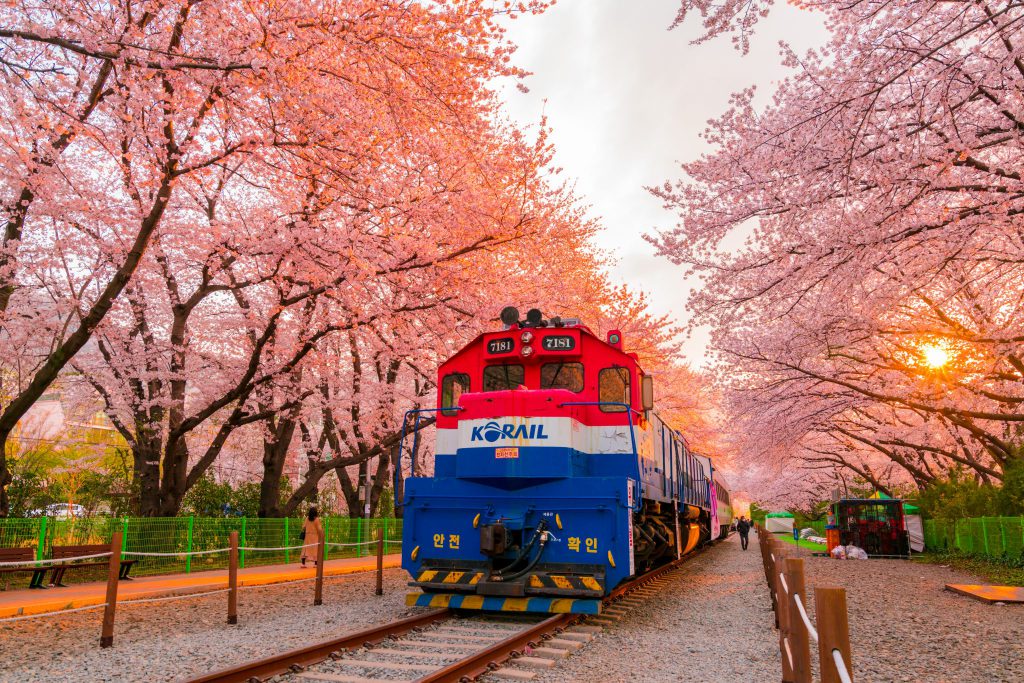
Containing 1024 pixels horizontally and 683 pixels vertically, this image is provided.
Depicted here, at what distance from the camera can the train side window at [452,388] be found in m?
9.40

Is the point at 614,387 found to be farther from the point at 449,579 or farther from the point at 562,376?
the point at 449,579

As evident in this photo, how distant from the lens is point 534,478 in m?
8.03

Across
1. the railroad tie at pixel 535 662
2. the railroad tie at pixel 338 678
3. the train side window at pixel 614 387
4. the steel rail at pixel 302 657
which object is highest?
the train side window at pixel 614 387

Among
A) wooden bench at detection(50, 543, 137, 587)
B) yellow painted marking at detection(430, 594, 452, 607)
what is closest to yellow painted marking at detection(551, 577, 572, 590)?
yellow painted marking at detection(430, 594, 452, 607)

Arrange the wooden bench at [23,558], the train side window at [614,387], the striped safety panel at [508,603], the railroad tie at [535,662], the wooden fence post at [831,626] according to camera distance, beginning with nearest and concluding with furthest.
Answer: the wooden fence post at [831,626]
the railroad tie at [535,662]
the striped safety panel at [508,603]
the train side window at [614,387]
the wooden bench at [23,558]

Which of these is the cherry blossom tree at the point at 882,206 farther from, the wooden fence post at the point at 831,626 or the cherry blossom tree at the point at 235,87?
the wooden fence post at the point at 831,626

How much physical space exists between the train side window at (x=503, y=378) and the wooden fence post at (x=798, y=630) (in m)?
5.43

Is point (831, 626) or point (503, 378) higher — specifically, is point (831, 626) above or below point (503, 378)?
below

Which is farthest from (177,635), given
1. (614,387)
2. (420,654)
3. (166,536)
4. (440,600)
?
(166,536)

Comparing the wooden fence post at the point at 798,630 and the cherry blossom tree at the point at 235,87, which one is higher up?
the cherry blossom tree at the point at 235,87

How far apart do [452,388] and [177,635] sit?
171 inches

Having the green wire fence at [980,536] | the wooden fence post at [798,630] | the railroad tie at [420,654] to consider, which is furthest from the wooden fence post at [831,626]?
the green wire fence at [980,536]

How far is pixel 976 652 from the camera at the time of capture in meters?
7.09

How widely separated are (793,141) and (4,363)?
1800 centimetres
